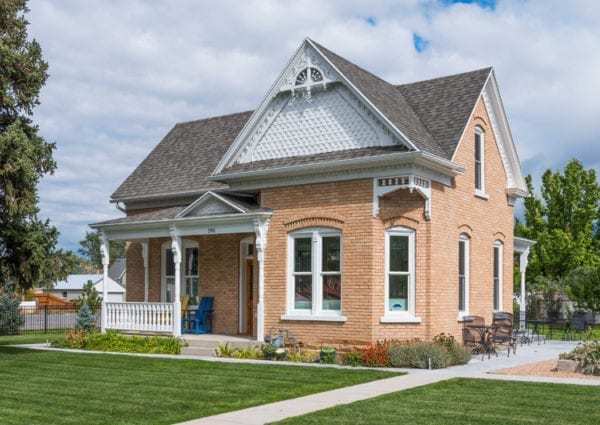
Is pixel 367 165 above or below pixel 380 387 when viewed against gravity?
above

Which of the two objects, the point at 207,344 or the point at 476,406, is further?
the point at 207,344

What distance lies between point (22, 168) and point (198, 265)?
6.82 metres

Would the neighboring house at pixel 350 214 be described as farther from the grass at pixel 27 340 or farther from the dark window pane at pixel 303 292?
the grass at pixel 27 340

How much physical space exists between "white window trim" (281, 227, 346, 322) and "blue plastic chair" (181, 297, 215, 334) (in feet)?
12.9

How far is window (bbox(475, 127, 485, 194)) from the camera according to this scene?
22.6m

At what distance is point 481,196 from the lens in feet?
73.6

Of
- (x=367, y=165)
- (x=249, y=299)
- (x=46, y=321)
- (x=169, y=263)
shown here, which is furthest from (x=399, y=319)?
(x=46, y=321)

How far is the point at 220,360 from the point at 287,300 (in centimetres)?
255

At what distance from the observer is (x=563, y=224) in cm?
4788

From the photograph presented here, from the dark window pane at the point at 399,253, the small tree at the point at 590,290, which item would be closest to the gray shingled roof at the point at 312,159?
the dark window pane at the point at 399,253

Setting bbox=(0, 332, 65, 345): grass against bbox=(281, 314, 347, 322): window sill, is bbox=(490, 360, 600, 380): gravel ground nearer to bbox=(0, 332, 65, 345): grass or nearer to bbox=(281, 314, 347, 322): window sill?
bbox=(281, 314, 347, 322): window sill

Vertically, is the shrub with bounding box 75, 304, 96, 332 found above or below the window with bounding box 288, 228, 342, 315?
below

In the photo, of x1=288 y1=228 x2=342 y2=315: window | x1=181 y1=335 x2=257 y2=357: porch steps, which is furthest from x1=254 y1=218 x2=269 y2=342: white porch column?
x1=288 y1=228 x2=342 y2=315: window

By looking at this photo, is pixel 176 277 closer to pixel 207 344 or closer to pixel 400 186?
pixel 207 344
